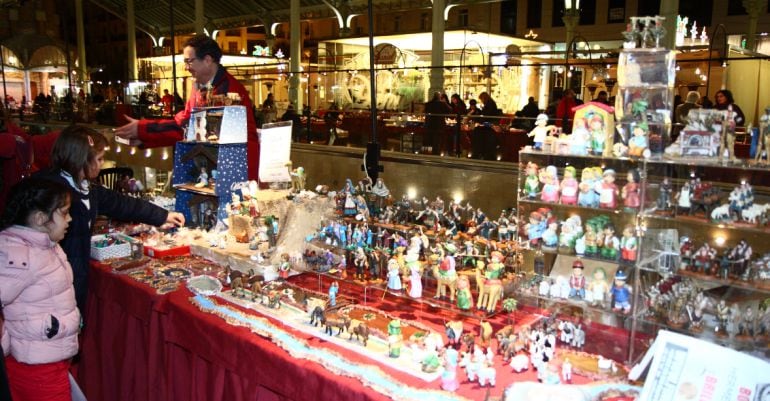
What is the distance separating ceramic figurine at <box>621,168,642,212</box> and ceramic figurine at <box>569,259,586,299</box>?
0.30 metres

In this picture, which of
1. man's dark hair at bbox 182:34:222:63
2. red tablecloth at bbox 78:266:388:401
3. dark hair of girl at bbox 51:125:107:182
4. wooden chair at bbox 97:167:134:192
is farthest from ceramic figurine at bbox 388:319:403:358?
wooden chair at bbox 97:167:134:192

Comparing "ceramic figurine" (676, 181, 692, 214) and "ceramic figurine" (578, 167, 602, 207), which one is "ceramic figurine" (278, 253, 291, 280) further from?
"ceramic figurine" (676, 181, 692, 214)

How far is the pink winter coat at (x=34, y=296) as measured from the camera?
2.43m

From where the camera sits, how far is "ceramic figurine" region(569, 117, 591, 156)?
7.71 ft

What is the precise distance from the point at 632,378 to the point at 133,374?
264 cm

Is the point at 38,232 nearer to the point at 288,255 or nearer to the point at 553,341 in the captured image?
the point at 288,255

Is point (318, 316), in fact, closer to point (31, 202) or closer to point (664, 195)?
point (31, 202)

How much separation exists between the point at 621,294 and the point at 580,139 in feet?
2.04

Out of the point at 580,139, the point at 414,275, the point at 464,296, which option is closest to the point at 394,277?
the point at 414,275

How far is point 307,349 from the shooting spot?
93.5 inches

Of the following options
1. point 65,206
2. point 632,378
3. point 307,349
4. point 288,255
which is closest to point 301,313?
point 307,349

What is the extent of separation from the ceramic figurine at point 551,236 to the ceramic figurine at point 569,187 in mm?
106

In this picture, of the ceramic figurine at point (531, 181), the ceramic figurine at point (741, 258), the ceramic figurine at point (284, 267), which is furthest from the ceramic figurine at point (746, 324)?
the ceramic figurine at point (284, 267)

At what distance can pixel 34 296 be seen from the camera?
8.27 feet
